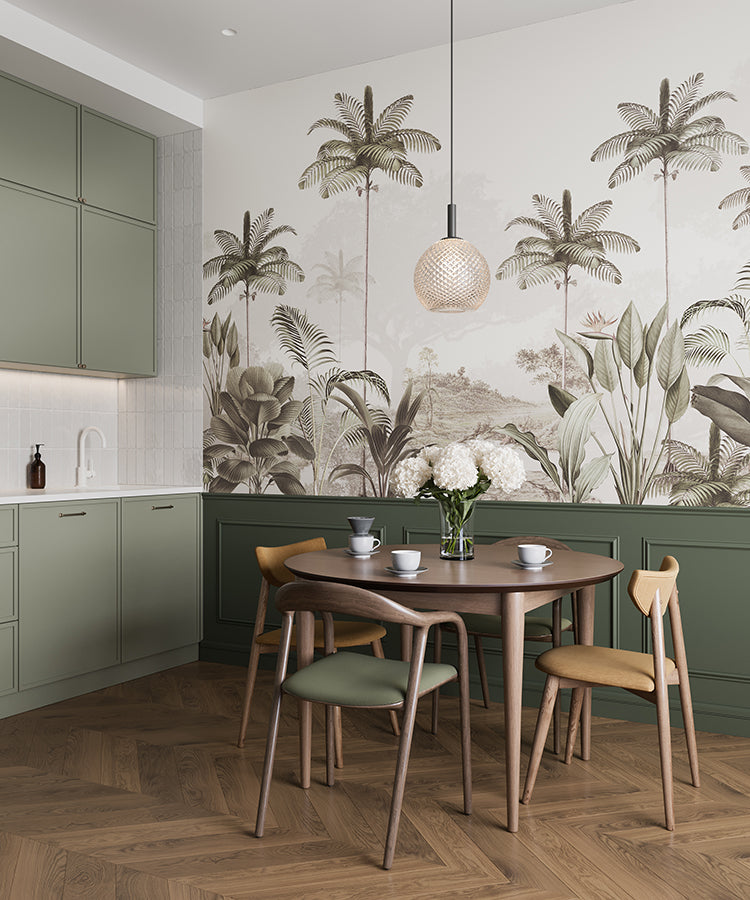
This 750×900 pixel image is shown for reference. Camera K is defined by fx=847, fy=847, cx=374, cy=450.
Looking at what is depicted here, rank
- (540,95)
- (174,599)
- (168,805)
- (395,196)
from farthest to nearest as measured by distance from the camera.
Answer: (174,599), (395,196), (540,95), (168,805)

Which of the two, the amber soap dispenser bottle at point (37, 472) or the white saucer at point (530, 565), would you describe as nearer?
the white saucer at point (530, 565)

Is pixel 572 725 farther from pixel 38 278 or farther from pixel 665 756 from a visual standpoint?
pixel 38 278

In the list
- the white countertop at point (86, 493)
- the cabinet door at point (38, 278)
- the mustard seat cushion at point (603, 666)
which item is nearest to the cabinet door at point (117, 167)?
the cabinet door at point (38, 278)

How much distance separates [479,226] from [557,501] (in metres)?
1.34

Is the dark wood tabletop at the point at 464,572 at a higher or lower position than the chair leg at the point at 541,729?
higher

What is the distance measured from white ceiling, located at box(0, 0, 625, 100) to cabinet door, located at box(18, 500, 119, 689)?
2220 millimetres

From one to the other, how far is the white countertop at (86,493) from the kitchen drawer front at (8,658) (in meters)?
0.54

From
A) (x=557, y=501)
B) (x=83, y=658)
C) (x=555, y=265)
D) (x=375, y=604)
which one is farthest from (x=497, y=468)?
(x=83, y=658)

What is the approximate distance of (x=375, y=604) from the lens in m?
2.32

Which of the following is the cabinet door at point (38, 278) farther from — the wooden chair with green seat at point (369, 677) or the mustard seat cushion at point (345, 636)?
the wooden chair with green seat at point (369, 677)

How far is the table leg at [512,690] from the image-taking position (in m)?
2.54

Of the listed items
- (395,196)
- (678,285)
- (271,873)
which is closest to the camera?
(271,873)

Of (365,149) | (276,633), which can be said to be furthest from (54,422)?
(365,149)

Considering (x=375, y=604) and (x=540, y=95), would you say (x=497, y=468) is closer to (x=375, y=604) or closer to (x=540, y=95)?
(x=375, y=604)
